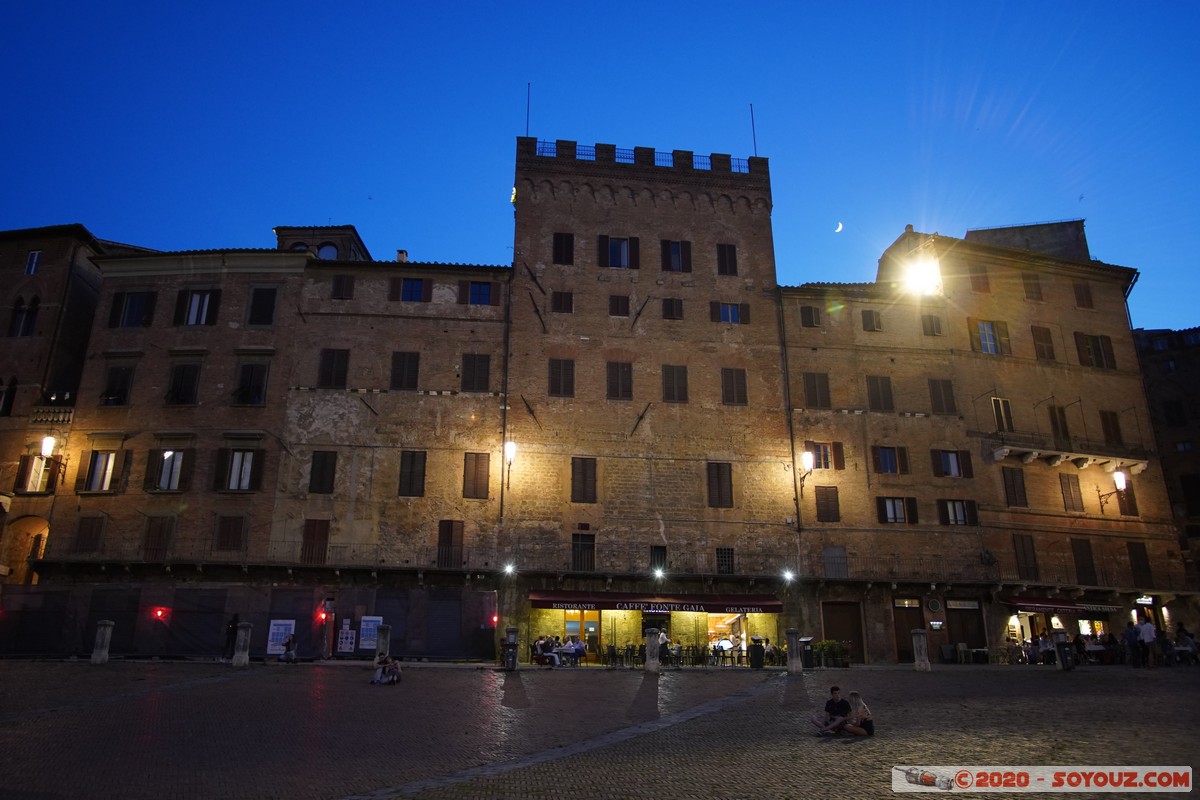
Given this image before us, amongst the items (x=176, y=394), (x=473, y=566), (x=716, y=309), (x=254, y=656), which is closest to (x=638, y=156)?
(x=716, y=309)

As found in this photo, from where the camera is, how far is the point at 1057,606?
3559 centimetres

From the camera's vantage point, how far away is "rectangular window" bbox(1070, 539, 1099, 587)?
Result: 37.3 metres

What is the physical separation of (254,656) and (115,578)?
26.8 feet

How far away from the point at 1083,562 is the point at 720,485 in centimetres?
1743

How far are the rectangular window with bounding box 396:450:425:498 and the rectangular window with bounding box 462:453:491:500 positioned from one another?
5.70ft

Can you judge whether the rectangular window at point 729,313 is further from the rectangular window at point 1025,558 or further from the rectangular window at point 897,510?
the rectangular window at point 1025,558

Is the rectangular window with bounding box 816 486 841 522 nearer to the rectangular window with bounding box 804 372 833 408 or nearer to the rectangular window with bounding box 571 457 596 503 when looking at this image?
the rectangular window with bounding box 804 372 833 408

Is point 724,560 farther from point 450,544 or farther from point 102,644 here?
point 102,644

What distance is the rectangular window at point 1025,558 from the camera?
36.7 metres

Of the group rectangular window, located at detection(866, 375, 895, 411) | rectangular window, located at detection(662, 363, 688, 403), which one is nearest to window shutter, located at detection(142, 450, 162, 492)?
rectangular window, located at detection(662, 363, 688, 403)

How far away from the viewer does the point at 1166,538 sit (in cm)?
3922

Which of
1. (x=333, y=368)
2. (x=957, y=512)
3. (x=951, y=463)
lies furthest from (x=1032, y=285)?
(x=333, y=368)

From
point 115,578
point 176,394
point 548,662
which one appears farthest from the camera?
point 176,394

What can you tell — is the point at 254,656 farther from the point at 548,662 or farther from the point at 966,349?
the point at 966,349
